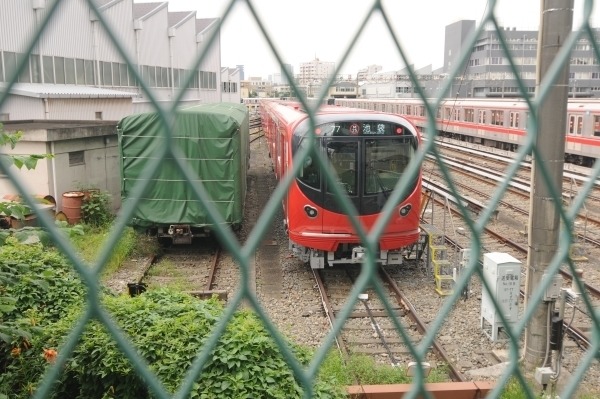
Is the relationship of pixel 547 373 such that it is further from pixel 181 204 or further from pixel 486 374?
pixel 181 204

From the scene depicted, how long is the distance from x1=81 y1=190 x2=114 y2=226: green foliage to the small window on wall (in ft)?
2.19

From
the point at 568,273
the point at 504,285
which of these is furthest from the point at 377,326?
the point at 568,273

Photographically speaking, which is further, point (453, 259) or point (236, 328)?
point (453, 259)

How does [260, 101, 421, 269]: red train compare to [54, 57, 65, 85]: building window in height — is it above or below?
below

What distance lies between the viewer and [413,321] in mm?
5949

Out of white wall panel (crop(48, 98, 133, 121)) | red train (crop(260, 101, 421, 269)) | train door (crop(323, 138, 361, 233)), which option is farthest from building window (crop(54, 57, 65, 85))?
white wall panel (crop(48, 98, 133, 121))

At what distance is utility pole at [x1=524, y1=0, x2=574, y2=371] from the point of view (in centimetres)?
395

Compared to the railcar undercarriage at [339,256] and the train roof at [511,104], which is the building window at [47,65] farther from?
the train roof at [511,104]

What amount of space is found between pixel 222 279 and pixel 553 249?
424 cm

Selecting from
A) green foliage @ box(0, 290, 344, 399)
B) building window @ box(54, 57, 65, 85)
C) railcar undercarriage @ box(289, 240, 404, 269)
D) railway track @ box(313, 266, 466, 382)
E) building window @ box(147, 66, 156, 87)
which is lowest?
railway track @ box(313, 266, 466, 382)

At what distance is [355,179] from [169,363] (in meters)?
3.43

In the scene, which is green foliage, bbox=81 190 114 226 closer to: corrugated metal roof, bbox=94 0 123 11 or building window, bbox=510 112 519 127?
corrugated metal roof, bbox=94 0 123 11

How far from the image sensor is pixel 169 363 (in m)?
3.63

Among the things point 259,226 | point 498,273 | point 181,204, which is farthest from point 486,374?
point 181,204
